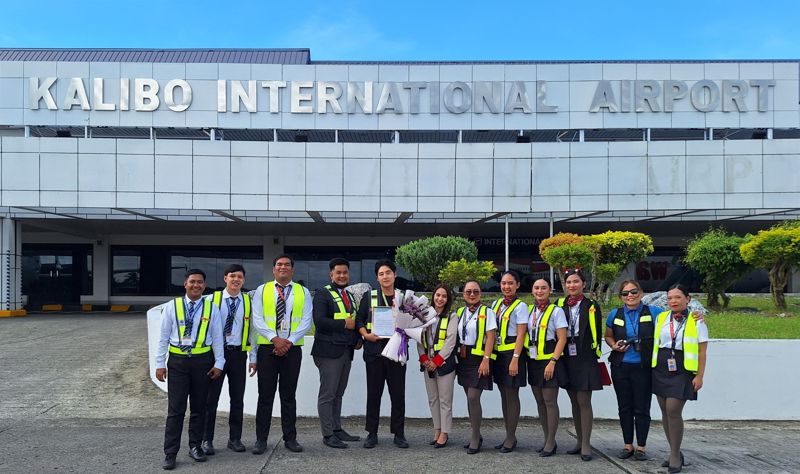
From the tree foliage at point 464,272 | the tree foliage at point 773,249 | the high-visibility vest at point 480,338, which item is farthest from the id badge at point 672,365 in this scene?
the tree foliage at point 773,249

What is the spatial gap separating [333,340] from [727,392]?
474 centimetres

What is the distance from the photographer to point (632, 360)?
5.35 meters

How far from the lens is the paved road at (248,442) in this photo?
527 centimetres

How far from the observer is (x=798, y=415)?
23.3ft

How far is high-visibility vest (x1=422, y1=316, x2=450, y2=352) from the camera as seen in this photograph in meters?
5.68

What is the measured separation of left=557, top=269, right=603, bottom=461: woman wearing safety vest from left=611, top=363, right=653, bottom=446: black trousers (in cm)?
20

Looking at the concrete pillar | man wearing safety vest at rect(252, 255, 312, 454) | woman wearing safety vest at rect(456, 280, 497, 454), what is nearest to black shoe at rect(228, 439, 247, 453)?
man wearing safety vest at rect(252, 255, 312, 454)

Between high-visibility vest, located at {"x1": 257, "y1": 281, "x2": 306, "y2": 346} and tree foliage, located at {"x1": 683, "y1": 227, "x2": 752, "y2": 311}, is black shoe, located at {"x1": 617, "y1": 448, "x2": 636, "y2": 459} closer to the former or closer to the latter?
high-visibility vest, located at {"x1": 257, "y1": 281, "x2": 306, "y2": 346}

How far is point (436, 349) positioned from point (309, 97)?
19232mm

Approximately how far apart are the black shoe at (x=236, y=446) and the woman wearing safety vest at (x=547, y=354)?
277cm

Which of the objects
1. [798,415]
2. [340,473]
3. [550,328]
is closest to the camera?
[340,473]

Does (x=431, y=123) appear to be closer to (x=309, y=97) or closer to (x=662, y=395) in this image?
(x=309, y=97)

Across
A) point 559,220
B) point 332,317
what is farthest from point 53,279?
point 332,317

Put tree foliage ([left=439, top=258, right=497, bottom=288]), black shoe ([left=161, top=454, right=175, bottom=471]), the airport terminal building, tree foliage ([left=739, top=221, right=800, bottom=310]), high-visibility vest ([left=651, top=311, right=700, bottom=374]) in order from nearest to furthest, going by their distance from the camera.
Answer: high-visibility vest ([left=651, top=311, right=700, bottom=374])
black shoe ([left=161, top=454, right=175, bottom=471])
tree foliage ([left=739, top=221, right=800, bottom=310])
tree foliage ([left=439, top=258, right=497, bottom=288])
the airport terminal building
